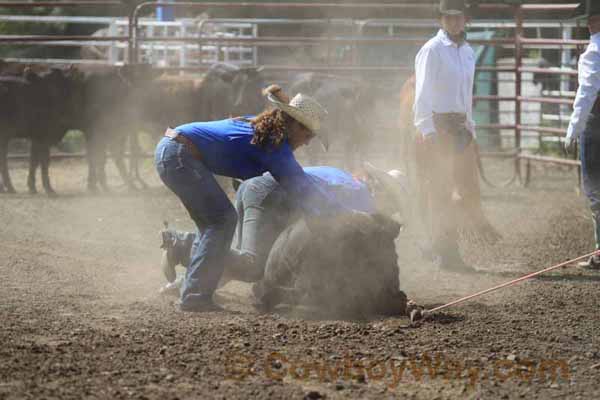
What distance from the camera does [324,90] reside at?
43.5 feet

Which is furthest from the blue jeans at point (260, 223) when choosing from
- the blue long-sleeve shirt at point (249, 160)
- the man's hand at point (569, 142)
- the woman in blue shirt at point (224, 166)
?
the man's hand at point (569, 142)

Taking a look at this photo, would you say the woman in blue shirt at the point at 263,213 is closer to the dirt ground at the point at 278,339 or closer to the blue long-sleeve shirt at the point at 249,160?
the dirt ground at the point at 278,339

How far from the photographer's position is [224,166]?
19.9ft

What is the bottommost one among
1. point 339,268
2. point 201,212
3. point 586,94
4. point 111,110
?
point 339,268

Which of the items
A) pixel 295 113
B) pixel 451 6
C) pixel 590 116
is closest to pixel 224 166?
pixel 295 113

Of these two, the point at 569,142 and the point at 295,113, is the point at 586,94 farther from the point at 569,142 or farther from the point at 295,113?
the point at 295,113

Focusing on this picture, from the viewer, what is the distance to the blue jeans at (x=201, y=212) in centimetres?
613

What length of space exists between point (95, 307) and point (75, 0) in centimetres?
887

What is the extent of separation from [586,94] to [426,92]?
1231 millimetres

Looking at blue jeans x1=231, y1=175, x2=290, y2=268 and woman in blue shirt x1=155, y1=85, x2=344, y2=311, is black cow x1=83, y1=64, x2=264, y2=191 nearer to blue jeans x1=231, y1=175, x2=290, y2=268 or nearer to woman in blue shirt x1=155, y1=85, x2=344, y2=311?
blue jeans x1=231, y1=175, x2=290, y2=268

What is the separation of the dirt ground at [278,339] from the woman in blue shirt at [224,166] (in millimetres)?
355

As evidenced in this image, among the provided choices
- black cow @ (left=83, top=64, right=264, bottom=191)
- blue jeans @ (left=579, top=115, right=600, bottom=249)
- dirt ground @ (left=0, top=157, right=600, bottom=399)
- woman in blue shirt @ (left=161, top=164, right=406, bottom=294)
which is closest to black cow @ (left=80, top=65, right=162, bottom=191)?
black cow @ (left=83, top=64, right=264, bottom=191)

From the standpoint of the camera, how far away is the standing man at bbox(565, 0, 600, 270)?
25.2 feet

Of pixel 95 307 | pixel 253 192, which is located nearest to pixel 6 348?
pixel 95 307
